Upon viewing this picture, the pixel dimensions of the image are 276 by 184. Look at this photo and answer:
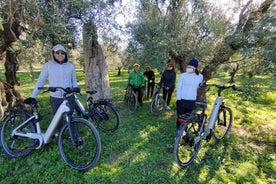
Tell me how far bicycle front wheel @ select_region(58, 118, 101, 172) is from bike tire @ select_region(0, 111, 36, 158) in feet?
2.23

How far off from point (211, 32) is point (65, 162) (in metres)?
5.62

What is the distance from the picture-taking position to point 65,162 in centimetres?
346

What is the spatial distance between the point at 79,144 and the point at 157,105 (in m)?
3.94

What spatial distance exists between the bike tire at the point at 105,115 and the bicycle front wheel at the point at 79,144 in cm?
72

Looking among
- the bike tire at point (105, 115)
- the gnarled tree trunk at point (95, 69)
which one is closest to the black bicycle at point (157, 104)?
the gnarled tree trunk at point (95, 69)

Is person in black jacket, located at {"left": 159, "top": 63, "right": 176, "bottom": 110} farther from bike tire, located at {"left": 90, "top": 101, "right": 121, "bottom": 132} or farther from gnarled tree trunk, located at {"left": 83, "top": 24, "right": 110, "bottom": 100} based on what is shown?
bike tire, located at {"left": 90, "top": 101, "right": 121, "bottom": 132}

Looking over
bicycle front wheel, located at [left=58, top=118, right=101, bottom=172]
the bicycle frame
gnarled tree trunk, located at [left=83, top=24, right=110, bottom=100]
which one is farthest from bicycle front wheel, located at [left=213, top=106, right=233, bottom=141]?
gnarled tree trunk, located at [left=83, top=24, right=110, bottom=100]

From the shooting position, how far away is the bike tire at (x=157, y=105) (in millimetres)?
6769

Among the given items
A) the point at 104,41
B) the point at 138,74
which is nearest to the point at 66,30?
the point at 104,41

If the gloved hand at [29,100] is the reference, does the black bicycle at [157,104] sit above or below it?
below

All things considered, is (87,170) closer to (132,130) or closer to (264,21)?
(132,130)

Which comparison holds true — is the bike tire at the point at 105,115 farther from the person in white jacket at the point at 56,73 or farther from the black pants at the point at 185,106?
the black pants at the point at 185,106

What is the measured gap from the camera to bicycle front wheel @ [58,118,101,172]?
3.16 meters

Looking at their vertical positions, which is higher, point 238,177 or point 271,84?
point 271,84
